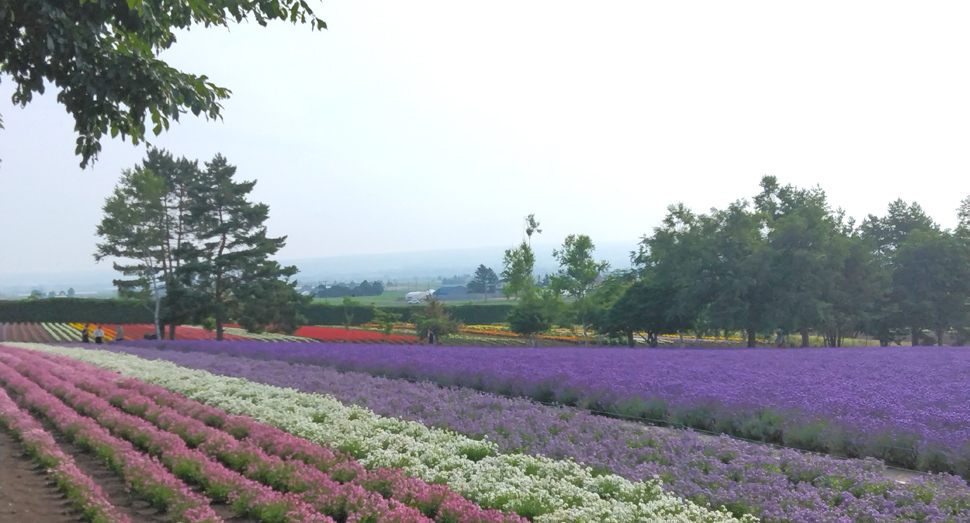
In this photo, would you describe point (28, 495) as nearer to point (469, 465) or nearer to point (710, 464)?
point (469, 465)

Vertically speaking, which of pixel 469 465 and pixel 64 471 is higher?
pixel 469 465

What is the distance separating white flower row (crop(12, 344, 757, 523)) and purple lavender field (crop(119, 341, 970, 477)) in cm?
329

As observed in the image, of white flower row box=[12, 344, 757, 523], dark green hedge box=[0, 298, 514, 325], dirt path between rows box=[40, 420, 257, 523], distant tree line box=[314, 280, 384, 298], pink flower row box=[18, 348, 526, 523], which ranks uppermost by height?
distant tree line box=[314, 280, 384, 298]

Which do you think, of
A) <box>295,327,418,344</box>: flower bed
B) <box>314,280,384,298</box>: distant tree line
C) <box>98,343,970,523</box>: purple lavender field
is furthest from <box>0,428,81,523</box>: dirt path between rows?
<box>314,280,384,298</box>: distant tree line

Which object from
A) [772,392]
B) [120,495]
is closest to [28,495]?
[120,495]

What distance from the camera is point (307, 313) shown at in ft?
206

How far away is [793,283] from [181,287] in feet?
106

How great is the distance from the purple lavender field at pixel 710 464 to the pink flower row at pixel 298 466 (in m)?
1.88

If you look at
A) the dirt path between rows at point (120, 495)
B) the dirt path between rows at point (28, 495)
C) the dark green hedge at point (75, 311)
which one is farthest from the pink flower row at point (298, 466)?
the dark green hedge at point (75, 311)

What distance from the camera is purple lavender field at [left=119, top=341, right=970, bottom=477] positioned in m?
8.00

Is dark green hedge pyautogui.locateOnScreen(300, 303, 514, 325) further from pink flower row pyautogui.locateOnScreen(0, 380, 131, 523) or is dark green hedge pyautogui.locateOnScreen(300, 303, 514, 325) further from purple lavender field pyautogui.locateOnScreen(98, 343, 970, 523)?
pink flower row pyautogui.locateOnScreen(0, 380, 131, 523)

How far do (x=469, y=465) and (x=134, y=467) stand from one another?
3.69 meters

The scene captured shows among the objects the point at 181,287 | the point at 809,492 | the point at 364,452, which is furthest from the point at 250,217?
the point at 809,492

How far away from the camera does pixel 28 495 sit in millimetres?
7184
